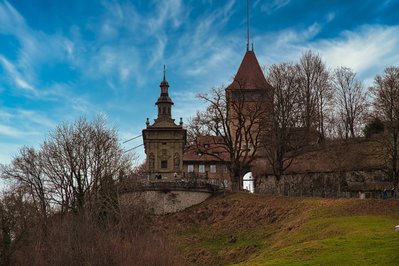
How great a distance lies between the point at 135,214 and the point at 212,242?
638cm

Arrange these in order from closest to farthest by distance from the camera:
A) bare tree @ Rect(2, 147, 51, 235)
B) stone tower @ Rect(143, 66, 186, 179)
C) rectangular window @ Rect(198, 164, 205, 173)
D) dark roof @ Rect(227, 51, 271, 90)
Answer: bare tree @ Rect(2, 147, 51, 235) < stone tower @ Rect(143, 66, 186, 179) < dark roof @ Rect(227, 51, 271, 90) < rectangular window @ Rect(198, 164, 205, 173)

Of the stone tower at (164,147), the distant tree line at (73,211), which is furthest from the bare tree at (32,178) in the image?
the stone tower at (164,147)

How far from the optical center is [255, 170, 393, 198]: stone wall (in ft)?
167

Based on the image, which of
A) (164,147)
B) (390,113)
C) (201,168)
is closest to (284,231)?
(390,113)

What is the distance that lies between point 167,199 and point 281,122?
1317 centimetres

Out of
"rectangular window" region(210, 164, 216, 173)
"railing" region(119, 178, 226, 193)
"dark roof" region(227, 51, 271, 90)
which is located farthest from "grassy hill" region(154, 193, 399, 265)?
"dark roof" region(227, 51, 271, 90)

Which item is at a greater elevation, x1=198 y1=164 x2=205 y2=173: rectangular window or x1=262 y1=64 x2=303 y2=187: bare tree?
x1=262 y1=64 x2=303 y2=187: bare tree

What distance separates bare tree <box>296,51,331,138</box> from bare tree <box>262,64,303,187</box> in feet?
10.5

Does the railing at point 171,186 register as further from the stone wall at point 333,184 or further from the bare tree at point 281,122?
the bare tree at point 281,122

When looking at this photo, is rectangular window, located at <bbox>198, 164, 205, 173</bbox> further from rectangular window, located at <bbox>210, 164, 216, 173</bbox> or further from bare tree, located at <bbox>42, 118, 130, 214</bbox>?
bare tree, located at <bbox>42, 118, 130, 214</bbox>

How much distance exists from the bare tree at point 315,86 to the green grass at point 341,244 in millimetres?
25385

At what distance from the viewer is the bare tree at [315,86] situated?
6053 centimetres

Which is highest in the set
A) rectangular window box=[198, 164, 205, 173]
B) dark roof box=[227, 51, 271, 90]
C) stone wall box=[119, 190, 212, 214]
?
dark roof box=[227, 51, 271, 90]

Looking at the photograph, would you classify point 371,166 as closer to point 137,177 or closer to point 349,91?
point 349,91
